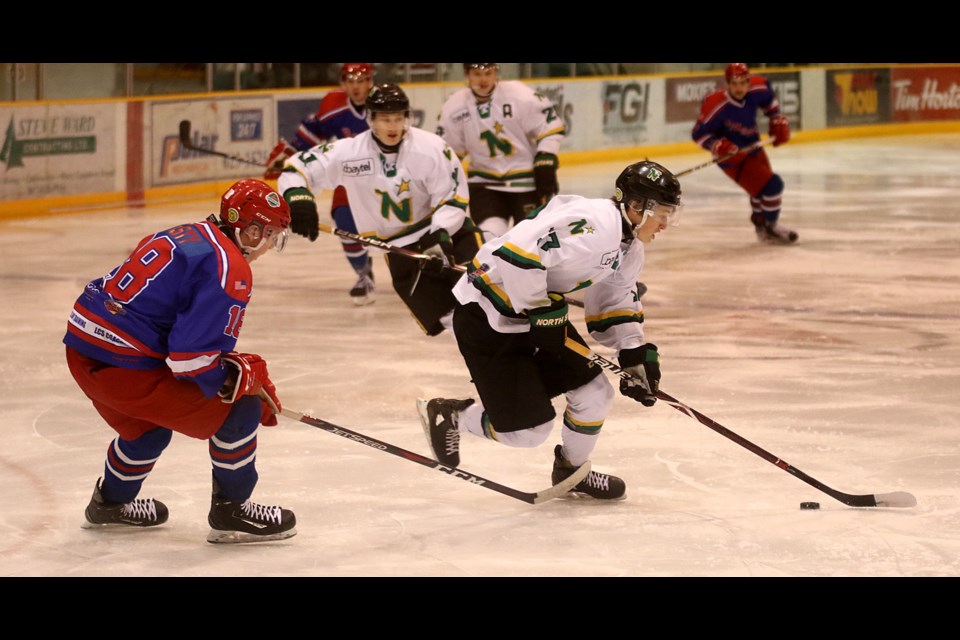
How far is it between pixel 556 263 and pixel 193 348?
0.93 m

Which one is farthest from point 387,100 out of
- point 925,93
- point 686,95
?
point 925,93

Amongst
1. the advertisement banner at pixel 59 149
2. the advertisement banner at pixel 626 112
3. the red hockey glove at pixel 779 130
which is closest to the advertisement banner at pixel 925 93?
the advertisement banner at pixel 626 112

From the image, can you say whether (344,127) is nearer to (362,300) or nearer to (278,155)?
(278,155)

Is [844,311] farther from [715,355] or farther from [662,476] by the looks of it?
[662,476]

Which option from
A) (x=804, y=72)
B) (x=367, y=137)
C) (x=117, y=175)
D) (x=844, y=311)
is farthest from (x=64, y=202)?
(x=804, y=72)

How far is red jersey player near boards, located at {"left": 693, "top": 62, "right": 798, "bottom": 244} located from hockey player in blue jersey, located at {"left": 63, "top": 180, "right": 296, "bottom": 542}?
20.0ft

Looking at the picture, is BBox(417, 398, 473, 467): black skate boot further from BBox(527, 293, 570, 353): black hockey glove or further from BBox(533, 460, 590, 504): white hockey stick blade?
BBox(527, 293, 570, 353): black hockey glove

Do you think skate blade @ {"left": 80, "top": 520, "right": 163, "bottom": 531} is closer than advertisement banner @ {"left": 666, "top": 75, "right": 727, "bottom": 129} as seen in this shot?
Yes

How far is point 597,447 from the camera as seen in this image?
454 centimetres

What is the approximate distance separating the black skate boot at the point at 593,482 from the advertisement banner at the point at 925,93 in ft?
48.0

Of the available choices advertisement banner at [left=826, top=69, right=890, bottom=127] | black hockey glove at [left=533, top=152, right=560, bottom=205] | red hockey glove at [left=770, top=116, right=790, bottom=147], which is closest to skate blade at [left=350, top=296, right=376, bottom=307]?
black hockey glove at [left=533, top=152, right=560, bottom=205]

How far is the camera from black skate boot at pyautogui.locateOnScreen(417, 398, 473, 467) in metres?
4.18

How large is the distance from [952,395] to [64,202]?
6.95m

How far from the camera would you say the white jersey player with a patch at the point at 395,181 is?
564 cm
